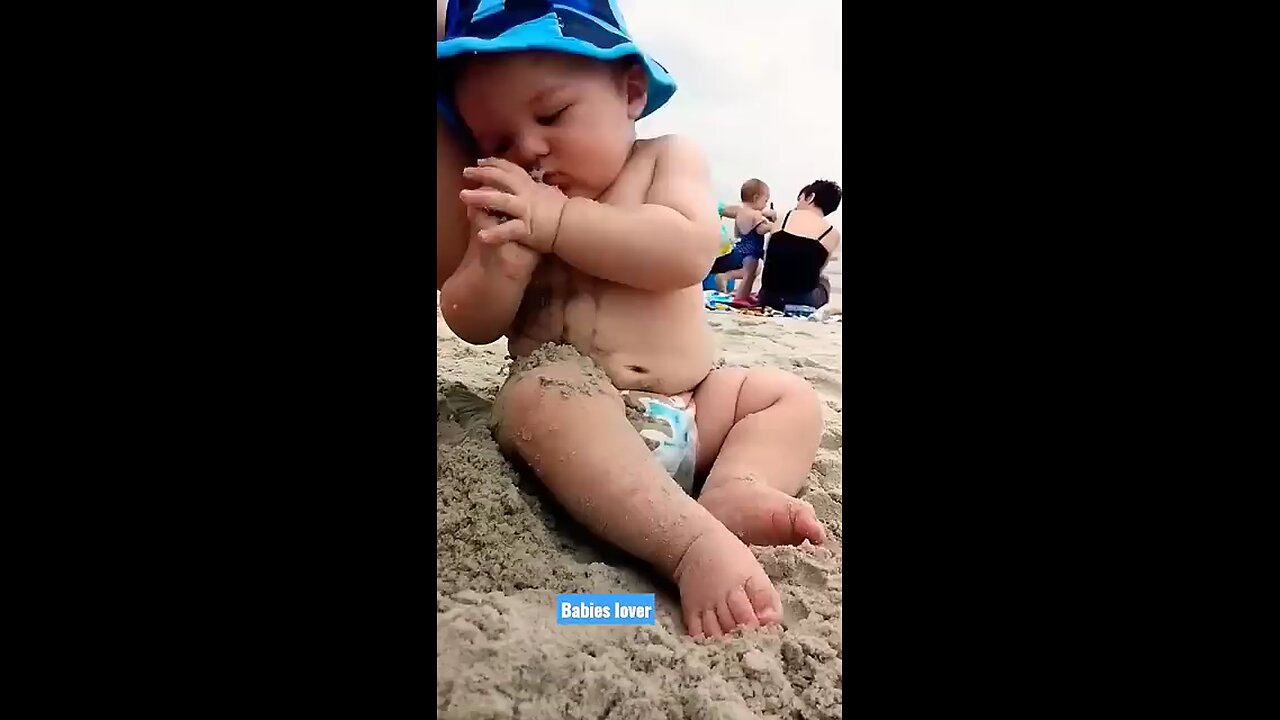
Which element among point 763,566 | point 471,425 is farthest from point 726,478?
point 471,425

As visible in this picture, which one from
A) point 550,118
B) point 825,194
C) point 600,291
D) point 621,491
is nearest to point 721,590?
point 621,491

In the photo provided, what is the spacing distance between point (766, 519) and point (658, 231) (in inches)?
15.1

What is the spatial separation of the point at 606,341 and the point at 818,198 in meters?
0.33

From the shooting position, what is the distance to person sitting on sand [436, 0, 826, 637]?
1128 mm

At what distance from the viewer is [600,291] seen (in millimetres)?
1188

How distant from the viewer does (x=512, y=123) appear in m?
1.15

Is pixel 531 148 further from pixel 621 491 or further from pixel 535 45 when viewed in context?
pixel 621 491

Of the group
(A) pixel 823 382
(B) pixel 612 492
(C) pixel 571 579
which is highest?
(A) pixel 823 382

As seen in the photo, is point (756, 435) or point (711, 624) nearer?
point (711, 624)

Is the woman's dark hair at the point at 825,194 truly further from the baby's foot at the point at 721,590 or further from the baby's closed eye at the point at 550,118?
the baby's foot at the point at 721,590

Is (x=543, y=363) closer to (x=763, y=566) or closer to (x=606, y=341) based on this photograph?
(x=606, y=341)

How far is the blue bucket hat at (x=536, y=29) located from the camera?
44.3 inches

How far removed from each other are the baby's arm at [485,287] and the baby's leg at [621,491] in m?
0.08

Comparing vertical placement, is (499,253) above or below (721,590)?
above
